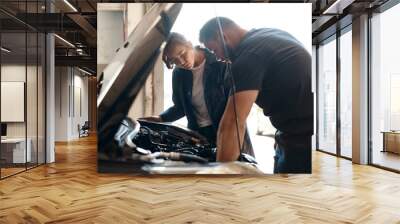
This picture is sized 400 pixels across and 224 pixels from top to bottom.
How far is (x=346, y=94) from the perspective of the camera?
29.7 ft

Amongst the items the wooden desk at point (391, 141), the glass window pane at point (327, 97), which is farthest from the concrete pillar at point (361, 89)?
the glass window pane at point (327, 97)

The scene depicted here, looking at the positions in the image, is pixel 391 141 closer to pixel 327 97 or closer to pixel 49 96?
pixel 327 97

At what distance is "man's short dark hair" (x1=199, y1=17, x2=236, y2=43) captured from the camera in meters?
6.30

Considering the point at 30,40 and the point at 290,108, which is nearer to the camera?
the point at 290,108

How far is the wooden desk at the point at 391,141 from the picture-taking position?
7070mm

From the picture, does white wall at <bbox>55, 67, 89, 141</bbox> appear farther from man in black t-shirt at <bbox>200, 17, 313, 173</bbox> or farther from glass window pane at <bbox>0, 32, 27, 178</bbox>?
man in black t-shirt at <bbox>200, 17, 313, 173</bbox>

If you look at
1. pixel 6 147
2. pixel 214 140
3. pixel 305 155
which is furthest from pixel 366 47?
pixel 6 147

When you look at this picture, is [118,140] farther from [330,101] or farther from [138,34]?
[330,101]

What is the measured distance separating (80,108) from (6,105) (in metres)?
11.6

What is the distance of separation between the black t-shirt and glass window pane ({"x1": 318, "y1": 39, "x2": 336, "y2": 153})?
3978 millimetres

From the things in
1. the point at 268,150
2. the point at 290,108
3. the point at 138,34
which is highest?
the point at 138,34

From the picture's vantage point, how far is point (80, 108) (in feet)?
59.1

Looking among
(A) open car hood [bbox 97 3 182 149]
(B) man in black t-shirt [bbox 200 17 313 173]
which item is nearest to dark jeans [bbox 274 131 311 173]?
(B) man in black t-shirt [bbox 200 17 313 173]

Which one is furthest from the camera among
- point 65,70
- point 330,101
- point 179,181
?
point 65,70
